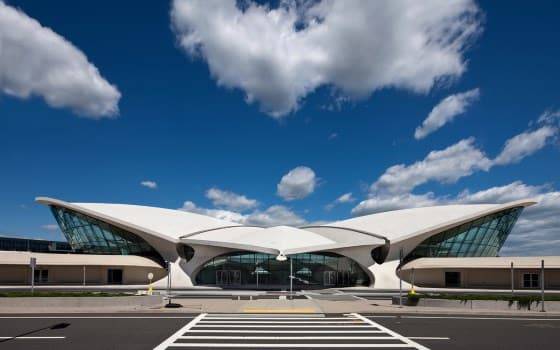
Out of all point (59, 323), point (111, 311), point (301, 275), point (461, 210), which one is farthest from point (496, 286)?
point (59, 323)

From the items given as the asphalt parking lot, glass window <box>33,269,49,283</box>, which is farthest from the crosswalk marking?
glass window <box>33,269,49,283</box>

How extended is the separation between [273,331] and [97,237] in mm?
41677

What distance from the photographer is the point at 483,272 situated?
43.7m

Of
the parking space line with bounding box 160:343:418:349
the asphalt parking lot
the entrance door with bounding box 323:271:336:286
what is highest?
the parking space line with bounding box 160:343:418:349

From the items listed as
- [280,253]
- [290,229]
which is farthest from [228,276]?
[290,229]

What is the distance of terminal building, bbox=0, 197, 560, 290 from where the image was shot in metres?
44.8

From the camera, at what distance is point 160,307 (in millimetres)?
24391

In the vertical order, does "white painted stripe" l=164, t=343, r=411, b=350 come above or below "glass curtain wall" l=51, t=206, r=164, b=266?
below

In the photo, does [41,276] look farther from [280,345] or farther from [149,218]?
[280,345]

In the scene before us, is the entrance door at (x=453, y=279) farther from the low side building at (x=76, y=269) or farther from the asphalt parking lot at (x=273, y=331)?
the low side building at (x=76, y=269)

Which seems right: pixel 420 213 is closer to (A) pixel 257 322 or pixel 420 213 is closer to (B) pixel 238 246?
(B) pixel 238 246

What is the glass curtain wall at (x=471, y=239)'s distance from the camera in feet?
160

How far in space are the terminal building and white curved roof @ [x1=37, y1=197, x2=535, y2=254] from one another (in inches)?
4.9

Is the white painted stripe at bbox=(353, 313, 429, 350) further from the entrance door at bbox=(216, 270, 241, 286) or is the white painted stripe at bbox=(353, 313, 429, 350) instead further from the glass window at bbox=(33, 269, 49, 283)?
the glass window at bbox=(33, 269, 49, 283)
